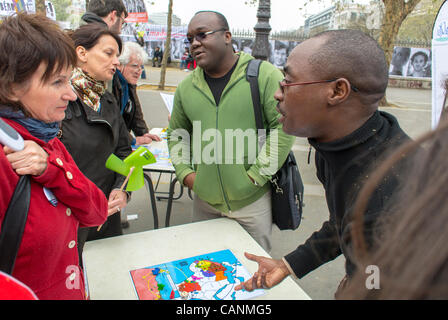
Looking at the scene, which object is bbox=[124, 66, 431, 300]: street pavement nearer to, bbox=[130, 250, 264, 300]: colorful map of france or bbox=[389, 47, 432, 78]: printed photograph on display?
bbox=[130, 250, 264, 300]: colorful map of france

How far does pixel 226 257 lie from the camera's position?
1.55 metres

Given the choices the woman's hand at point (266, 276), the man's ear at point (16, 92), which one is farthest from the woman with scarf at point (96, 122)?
the woman's hand at point (266, 276)

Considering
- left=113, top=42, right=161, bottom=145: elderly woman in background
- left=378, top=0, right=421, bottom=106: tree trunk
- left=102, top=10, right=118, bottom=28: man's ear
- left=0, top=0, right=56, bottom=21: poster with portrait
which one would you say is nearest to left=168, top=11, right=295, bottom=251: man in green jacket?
left=113, top=42, right=161, bottom=145: elderly woman in background

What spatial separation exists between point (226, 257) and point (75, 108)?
1223mm

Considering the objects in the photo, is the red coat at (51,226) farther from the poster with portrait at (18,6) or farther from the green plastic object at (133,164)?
the poster with portrait at (18,6)

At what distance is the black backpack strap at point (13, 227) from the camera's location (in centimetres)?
89

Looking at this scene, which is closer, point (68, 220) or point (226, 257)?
point (68, 220)

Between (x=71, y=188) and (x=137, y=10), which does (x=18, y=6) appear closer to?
(x=71, y=188)

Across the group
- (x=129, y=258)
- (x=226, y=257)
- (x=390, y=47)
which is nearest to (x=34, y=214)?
(x=129, y=258)

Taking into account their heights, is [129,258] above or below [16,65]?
below

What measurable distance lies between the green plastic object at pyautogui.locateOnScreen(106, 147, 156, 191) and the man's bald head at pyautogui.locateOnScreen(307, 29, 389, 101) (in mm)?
1104
